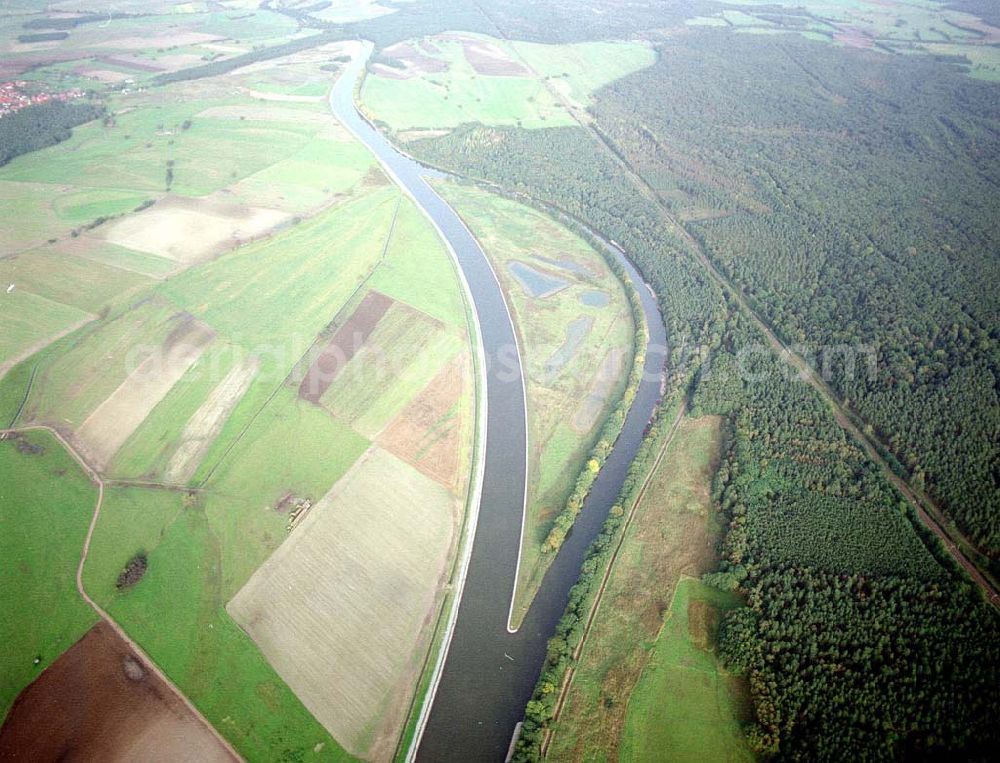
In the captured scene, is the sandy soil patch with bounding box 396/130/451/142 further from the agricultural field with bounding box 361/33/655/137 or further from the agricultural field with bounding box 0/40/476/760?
the agricultural field with bounding box 0/40/476/760

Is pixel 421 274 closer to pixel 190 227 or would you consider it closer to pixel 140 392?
pixel 140 392

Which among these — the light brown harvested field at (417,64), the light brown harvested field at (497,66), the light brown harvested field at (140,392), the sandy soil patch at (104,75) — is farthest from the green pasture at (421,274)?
the sandy soil patch at (104,75)

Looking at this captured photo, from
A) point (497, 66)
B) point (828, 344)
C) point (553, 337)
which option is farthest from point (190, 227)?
point (497, 66)

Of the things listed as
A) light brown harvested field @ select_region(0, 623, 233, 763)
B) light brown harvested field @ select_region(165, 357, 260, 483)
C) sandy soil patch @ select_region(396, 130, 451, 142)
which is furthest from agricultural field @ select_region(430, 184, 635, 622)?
light brown harvested field @ select_region(165, 357, 260, 483)

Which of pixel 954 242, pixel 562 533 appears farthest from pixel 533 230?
pixel 954 242

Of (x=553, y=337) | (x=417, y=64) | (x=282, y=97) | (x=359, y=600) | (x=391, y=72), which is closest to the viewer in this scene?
(x=359, y=600)
